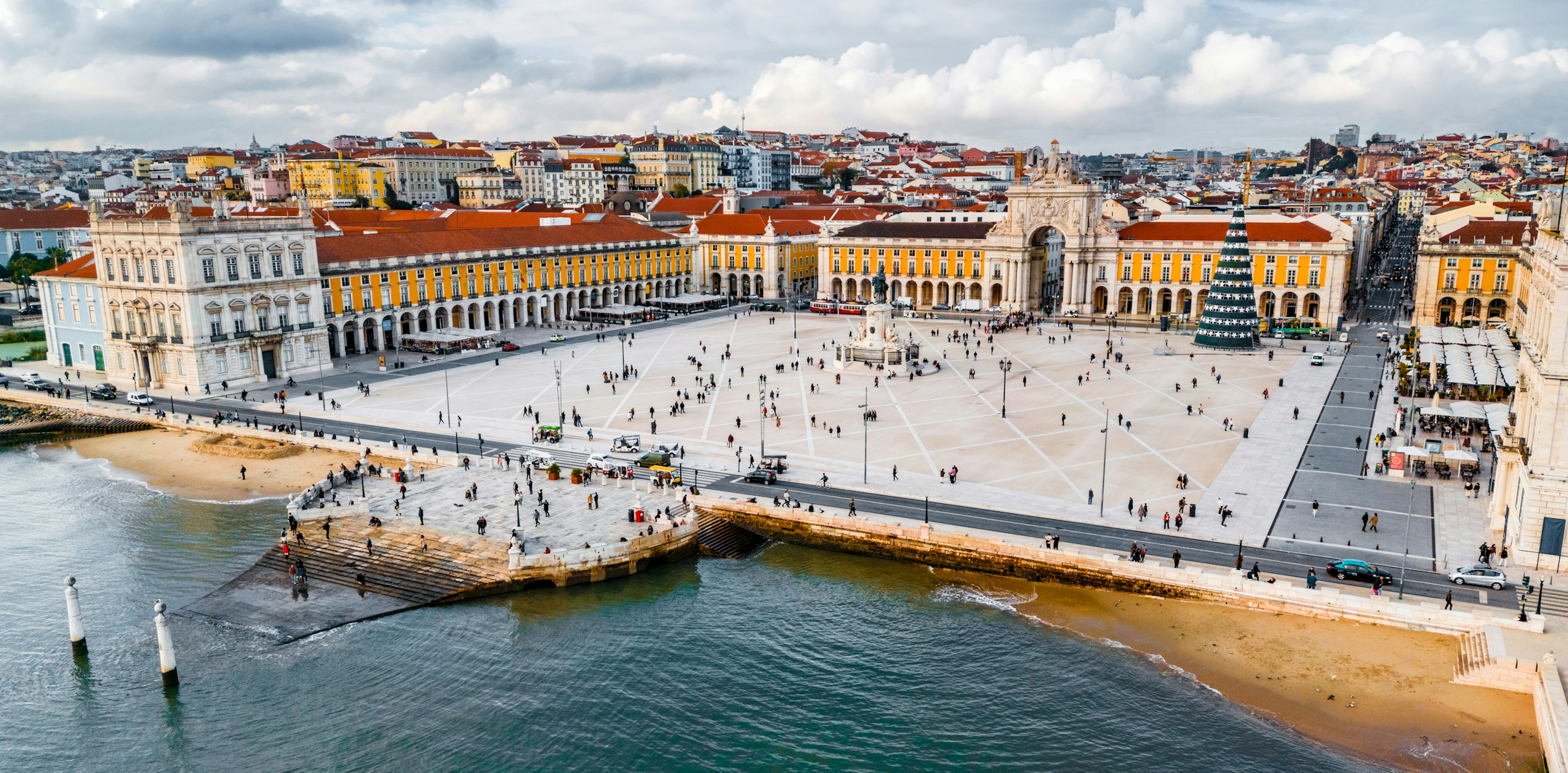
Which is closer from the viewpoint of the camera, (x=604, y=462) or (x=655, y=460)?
(x=604, y=462)

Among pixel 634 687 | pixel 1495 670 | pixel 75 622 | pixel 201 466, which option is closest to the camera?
pixel 1495 670

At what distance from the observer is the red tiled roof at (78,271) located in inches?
2655

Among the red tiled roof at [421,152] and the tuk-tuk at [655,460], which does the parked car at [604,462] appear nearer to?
the tuk-tuk at [655,460]

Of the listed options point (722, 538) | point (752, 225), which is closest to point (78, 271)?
point (722, 538)

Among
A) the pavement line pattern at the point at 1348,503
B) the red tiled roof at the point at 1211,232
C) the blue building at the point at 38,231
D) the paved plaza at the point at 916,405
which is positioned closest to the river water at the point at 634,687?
the paved plaza at the point at 916,405

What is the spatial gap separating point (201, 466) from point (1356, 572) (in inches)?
1992

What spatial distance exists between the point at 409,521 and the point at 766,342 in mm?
46251

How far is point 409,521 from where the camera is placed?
128ft

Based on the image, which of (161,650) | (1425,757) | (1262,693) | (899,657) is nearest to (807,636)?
(899,657)

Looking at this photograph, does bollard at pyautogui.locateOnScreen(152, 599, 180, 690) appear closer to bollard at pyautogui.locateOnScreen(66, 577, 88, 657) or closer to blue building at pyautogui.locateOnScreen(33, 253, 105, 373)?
bollard at pyautogui.locateOnScreen(66, 577, 88, 657)

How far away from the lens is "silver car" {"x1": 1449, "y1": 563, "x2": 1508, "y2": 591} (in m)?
31.9

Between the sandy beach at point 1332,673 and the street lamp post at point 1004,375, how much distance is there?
23.0m

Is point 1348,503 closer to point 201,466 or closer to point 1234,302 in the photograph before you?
point 1234,302

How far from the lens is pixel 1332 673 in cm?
2848
